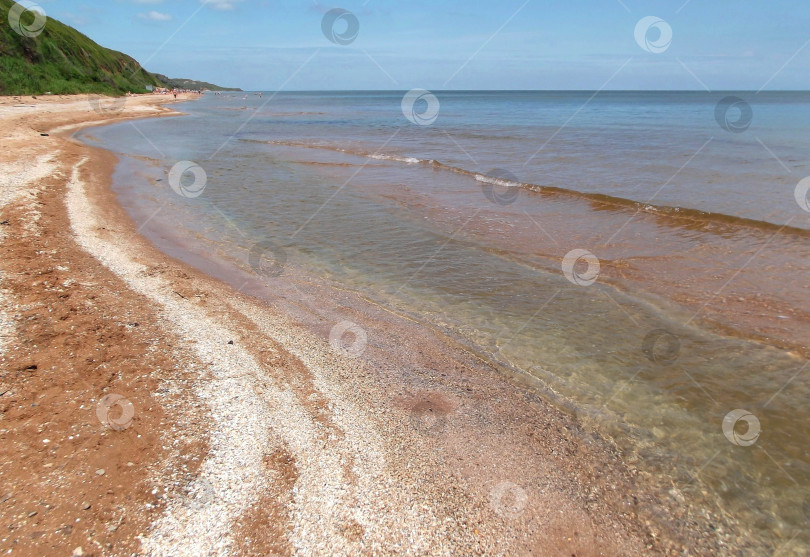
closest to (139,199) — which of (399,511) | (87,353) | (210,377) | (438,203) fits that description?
(438,203)

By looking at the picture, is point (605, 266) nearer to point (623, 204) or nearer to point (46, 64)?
point (623, 204)

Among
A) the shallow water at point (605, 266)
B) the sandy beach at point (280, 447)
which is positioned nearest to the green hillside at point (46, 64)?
the shallow water at point (605, 266)

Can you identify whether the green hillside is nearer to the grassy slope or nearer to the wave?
the grassy slope

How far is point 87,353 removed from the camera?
19.4ft

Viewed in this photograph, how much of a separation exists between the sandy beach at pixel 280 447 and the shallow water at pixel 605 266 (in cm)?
70

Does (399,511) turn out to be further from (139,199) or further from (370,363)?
(139,199)

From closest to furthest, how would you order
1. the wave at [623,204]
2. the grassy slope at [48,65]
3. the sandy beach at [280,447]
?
the sandy beach at [280,447], the wave at [623,204], the grassy slope at [48,65]

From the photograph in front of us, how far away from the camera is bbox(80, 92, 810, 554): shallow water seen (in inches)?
204

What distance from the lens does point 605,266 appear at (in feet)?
33.1

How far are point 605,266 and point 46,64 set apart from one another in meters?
67.5

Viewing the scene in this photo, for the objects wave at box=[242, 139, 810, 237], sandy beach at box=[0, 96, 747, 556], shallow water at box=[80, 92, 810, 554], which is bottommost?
sandy beach at box=[0, 96, 747, 556]

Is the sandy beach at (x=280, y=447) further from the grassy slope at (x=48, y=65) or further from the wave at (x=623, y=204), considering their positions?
the grassy slope at (x=48, y=65)

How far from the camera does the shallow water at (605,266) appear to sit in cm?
519

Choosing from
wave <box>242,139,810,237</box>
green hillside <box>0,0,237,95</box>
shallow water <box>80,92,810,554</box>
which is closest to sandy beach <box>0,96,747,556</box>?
shallow water <box>80,92,810,554</box>
